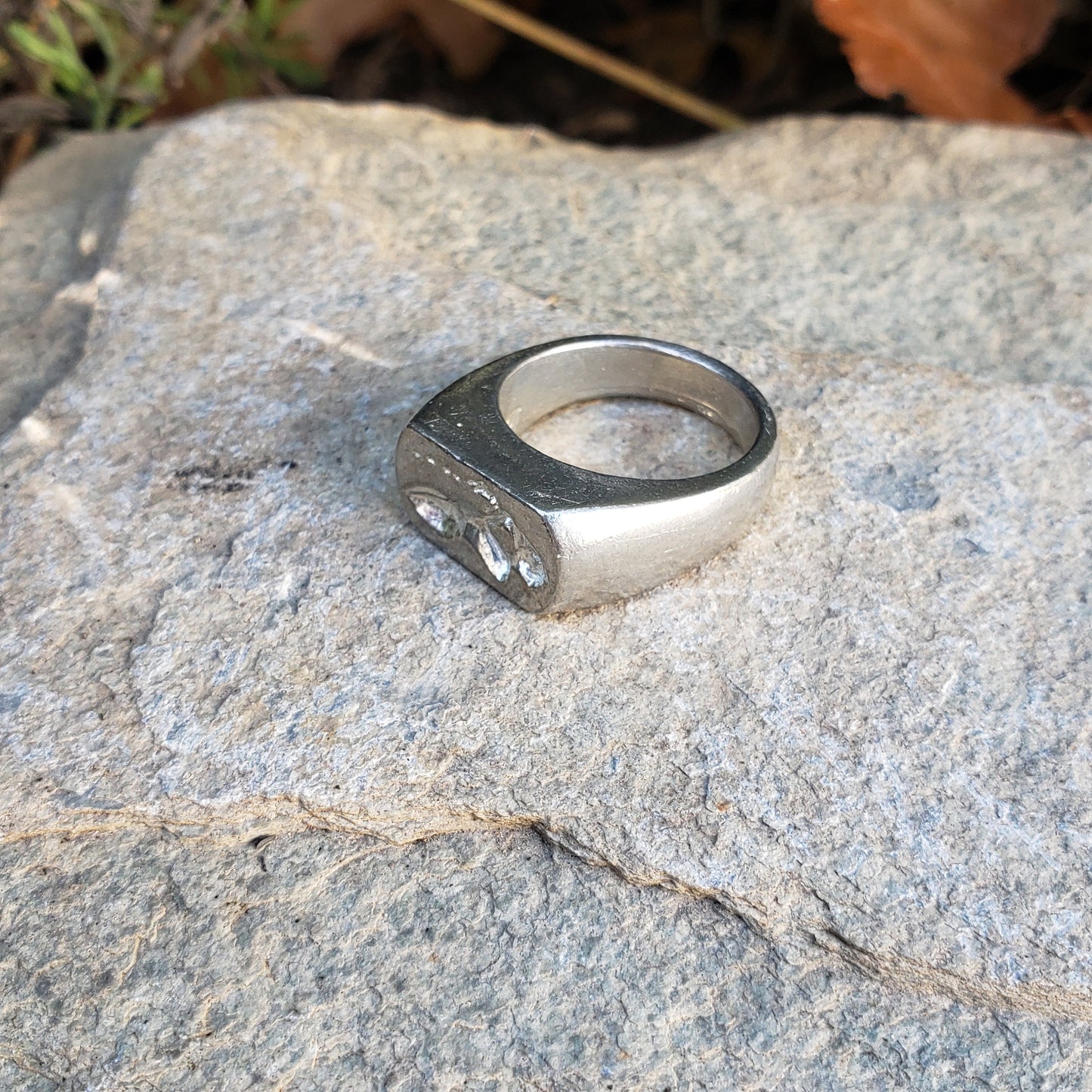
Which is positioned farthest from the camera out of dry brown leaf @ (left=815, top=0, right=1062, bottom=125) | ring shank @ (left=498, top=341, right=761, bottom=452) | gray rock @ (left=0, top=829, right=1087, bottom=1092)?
dry brown leaf @ (left=815, top=0, right=1062, bottom=125)

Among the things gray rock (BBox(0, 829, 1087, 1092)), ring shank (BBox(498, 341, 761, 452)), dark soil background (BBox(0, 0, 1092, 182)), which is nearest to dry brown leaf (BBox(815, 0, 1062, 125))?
dark soil background (BBox(0, 0, 1092, 182))

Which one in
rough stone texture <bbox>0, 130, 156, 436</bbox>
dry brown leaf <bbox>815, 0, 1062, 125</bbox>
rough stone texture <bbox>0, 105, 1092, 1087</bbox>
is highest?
dry brown leaf <bbox>815, 0, 1062, 125</bbox>

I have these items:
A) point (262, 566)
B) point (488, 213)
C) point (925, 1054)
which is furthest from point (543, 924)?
point (488, 213)

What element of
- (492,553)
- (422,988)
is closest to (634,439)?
(492,553)

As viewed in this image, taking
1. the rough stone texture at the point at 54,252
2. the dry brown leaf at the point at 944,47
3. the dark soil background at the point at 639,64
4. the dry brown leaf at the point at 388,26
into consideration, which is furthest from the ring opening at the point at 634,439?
the dark soil background at the point at 639,64

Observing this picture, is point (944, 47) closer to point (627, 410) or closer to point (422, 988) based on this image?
point (627, 410)

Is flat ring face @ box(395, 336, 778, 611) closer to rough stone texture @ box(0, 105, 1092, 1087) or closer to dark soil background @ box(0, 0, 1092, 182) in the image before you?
rough stone texture @ box(0, 105, 1092, 1087)
